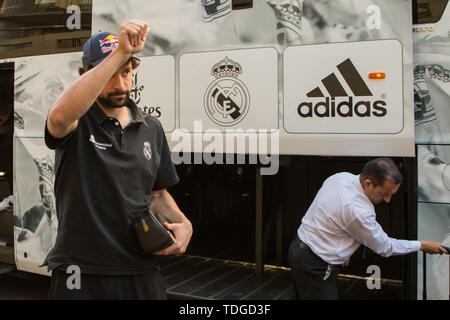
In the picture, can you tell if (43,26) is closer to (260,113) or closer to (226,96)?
(226,96)

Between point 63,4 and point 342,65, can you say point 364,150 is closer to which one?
point 342,65

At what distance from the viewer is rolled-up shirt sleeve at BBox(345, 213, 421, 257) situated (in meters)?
2.84

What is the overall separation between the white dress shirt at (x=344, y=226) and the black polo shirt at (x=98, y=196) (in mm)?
1456

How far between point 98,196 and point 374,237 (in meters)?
1.77

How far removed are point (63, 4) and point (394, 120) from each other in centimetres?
331

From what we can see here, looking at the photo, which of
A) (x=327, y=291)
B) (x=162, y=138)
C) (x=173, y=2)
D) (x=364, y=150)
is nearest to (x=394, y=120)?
(x=364, y=150)

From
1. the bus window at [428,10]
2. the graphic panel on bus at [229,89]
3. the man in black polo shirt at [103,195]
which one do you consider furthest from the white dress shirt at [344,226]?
the man in black polo shirt at [103,195]

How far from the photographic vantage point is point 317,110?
11.0 ft

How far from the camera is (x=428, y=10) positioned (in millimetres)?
3137

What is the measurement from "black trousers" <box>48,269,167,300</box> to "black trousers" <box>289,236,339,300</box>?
1.42 meters

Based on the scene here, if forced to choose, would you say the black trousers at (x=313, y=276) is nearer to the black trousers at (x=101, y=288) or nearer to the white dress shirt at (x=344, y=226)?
the white dress shirt at (x=344, y=226)

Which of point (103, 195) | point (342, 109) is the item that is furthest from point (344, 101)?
point (103, 195)

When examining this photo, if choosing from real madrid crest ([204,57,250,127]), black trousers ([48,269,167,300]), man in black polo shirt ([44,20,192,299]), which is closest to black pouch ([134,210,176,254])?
man in black polo shirt ([44,20,192,299])

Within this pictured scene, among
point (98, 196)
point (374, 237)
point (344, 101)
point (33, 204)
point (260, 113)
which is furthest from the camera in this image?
point (33, 204)
